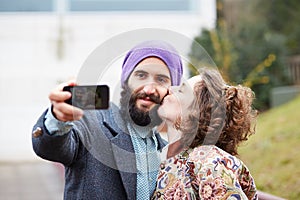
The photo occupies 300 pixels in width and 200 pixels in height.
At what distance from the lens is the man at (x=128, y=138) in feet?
7.06

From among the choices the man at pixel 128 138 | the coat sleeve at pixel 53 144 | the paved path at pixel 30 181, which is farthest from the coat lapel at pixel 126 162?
the paved path at pixel 30 181

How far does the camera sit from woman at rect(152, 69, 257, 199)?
82.1 inches

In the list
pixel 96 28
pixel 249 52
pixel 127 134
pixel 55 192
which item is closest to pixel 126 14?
pixel 96 28

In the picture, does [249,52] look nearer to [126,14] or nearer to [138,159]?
[126,14]

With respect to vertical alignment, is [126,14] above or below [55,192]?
above

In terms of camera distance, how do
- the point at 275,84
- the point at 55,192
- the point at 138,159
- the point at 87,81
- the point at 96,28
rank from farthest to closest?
the point at 275,84 < the point at 96,28 < the point at 55,192 < the point at 138,159 < the point at 87,81

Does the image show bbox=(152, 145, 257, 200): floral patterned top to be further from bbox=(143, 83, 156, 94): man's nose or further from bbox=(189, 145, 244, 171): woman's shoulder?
bbox=(143, 83, 156, 94): man's nose

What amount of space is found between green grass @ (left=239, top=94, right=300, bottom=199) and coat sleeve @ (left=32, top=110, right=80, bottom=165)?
3009 mm

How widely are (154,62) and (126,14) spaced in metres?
9.91

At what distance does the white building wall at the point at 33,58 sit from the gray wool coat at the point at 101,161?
8.95 m

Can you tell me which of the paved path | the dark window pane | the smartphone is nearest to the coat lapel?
the smartphone

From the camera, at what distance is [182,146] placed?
2191mm

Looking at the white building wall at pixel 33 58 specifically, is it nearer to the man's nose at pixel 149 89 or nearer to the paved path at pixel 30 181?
the paved path at pixel 30 181

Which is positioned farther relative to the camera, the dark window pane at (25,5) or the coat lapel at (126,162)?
the dark window pane at (25,5)
